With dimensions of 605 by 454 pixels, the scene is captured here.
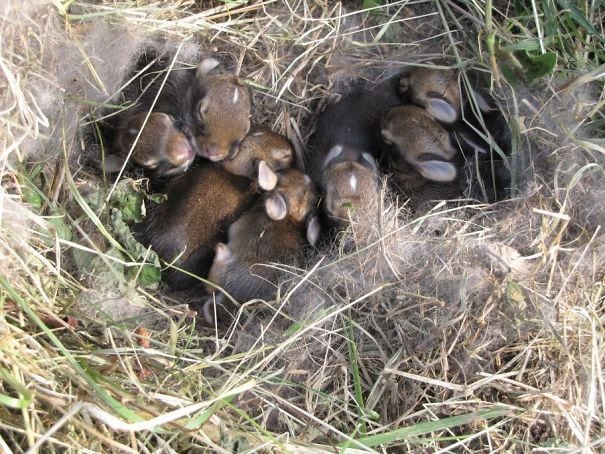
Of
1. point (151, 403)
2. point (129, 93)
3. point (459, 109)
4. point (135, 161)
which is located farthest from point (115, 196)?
point (459, 109)

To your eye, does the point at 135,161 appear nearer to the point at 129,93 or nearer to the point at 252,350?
the point at 129,93

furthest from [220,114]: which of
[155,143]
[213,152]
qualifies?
[155,143]

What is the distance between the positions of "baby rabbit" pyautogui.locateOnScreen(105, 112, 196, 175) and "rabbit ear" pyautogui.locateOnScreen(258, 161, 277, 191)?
35 centimetres

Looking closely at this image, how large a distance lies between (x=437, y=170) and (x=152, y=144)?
1279mm

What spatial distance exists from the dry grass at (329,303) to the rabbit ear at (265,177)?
1.38 feet

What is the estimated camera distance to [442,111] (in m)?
3.06

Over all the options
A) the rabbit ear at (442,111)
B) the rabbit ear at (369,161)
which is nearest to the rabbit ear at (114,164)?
the rabbit ear at (369,161)

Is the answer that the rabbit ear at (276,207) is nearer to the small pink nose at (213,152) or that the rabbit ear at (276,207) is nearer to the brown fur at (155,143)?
the small pink nose at (213,152)

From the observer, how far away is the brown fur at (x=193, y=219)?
9.37 feet

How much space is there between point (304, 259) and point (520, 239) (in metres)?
0.91

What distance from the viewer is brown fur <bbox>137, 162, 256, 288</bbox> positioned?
2.86m

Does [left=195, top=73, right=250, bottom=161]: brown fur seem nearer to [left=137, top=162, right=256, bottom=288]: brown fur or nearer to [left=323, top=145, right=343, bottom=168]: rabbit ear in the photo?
[left=137, top=162, right=256, bottom=288]: brown fur

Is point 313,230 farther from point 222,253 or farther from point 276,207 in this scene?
point 222,253

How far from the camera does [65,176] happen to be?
2.68 metres
